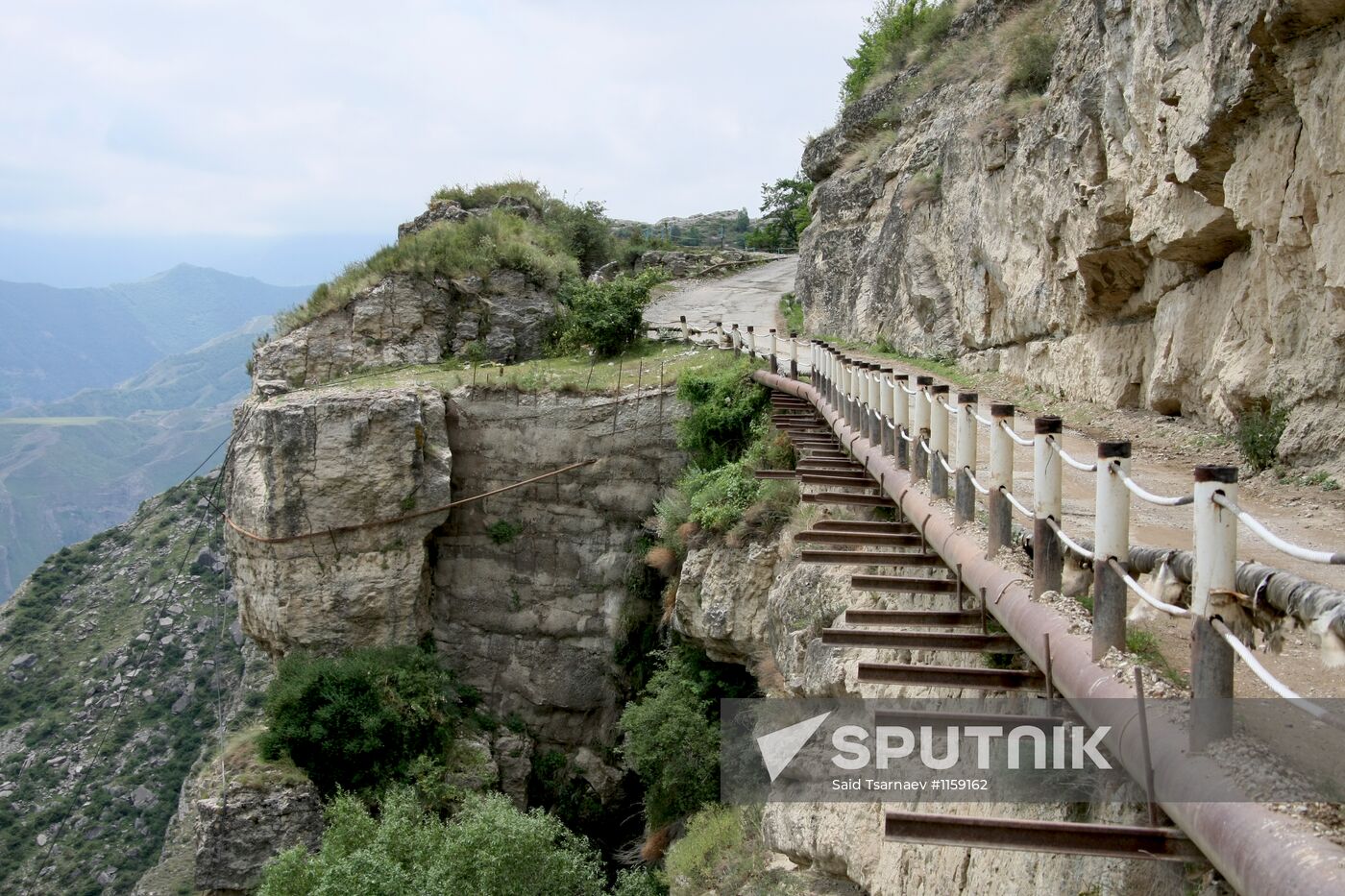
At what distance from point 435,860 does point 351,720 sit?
15.3ft

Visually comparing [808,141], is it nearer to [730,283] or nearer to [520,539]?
[730,283]

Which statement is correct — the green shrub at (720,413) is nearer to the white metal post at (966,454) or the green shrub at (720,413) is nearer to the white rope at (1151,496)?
the white metal post at (966,454)

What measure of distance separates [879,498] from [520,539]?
1416 centimetres

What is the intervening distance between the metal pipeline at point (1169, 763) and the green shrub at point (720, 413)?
43.0 feet

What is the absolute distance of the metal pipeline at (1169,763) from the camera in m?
2.49

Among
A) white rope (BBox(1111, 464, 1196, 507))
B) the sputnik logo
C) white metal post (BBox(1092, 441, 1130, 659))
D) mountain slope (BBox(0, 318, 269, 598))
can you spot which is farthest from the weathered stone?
mountain slope (BBox(0, 318, 269, 598))

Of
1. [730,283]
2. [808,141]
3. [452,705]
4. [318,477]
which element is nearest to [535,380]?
[318,477]

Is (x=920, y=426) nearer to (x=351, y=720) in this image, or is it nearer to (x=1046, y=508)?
(x=1046, y=508)

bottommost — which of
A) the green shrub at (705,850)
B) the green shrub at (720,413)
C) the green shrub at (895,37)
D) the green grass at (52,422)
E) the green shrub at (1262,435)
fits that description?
the green grass at (52,422)

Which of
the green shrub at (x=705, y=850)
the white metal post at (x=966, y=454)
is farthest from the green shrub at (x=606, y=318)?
the white metal post at (x=966, y=454)

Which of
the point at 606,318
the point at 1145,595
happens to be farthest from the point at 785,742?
the point at 606,318

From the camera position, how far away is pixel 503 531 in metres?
22.1

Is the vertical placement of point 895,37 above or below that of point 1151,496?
above

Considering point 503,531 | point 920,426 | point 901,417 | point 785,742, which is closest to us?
point 920,426
